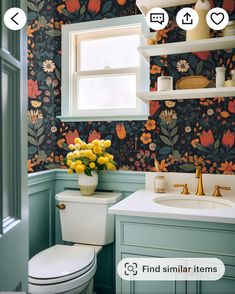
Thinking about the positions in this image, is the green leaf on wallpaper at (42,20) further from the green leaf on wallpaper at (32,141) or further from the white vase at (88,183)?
the white vase at (88,183)

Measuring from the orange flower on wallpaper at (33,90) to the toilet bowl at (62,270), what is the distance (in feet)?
3.64

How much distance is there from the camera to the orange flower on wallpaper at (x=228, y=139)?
202cm

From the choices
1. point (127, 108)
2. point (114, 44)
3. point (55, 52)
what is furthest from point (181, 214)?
point (55, 52)

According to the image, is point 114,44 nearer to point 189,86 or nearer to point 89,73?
point 89,73

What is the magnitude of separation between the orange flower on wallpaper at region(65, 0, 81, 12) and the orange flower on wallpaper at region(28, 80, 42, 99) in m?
Answer: 0.66

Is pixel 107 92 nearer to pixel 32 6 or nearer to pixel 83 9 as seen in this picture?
pixel 83 9

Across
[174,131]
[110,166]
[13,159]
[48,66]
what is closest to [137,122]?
[174,131]

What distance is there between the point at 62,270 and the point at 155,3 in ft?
5.79

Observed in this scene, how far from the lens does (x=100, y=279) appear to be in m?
2.30

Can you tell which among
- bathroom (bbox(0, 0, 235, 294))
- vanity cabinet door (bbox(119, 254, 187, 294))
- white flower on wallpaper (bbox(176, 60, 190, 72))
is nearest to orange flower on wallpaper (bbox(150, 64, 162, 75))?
bathroom (bbox(0, 0, 235, 294))

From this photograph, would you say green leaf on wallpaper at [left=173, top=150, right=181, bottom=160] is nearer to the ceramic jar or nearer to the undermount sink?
the undermount sink

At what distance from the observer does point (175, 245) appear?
153 cm

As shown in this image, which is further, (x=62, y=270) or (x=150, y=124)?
(x=150, y=124)

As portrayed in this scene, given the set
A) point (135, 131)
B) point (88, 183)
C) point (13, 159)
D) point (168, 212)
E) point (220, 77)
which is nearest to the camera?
point (13, 159)
